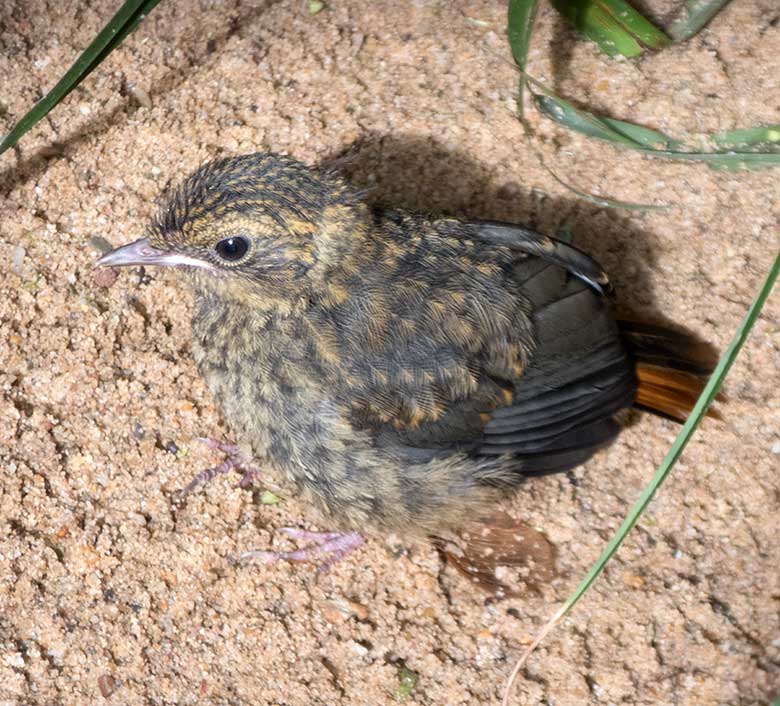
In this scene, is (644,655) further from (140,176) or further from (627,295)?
(140,176)

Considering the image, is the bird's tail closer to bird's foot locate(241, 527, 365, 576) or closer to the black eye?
bird's foot locate(241, 527, 365, 576)

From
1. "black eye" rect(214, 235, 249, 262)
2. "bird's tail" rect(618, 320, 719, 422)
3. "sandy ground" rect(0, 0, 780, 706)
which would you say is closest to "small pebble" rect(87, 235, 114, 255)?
"sandy ground" rect(0, 0, 780, 706)

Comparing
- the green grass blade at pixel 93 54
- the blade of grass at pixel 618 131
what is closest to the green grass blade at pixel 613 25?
the blade of grass at pixel 618 131

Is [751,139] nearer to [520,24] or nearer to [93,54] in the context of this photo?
[520,24]

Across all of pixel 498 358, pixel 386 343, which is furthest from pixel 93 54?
pixel 498 358

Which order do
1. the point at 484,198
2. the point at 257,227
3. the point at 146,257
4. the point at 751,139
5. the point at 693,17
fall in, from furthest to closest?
the point at 693,17, the point at 484,198, the point at 751,139, the point at 146,257, the point at 257,227

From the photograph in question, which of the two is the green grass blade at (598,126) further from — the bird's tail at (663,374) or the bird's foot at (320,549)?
the bird's foot at (320,549)

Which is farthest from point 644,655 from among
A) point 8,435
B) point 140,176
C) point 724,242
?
point 140,176
